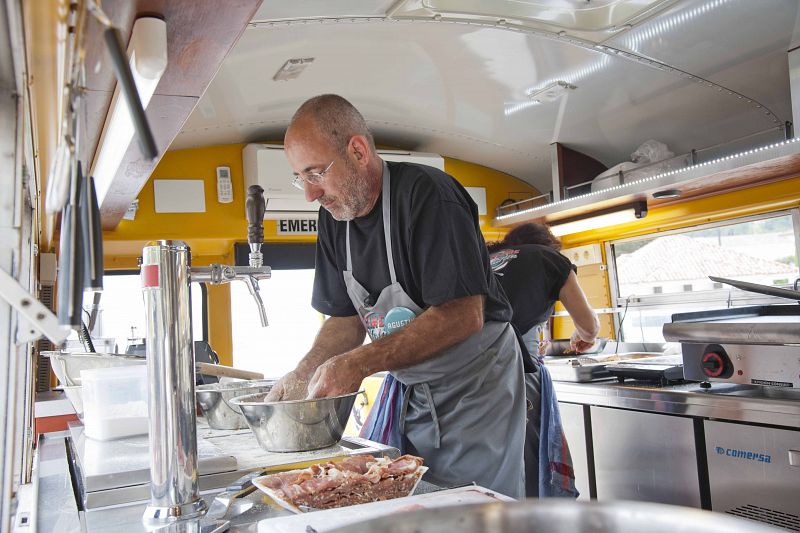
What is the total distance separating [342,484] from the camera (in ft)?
3.24

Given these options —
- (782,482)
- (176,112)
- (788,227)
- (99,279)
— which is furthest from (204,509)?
(788,227)

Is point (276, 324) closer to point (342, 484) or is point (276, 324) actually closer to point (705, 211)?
point (705, 211)

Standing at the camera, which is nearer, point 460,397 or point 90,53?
point 90,53

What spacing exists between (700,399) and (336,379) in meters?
1.75

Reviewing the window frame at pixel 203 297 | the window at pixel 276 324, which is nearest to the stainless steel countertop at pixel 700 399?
the window at pixel 276 324

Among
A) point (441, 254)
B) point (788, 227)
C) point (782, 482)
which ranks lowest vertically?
point (782, 482)

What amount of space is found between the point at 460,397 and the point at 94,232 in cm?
129

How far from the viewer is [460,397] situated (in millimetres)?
1747

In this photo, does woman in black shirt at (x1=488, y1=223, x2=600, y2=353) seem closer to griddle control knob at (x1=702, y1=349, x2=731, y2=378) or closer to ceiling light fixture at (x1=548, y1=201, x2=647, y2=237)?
griddle control knob at (x1=702, y1=349, x2=731, y2=378)

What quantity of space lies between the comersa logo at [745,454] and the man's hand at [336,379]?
1647 mm

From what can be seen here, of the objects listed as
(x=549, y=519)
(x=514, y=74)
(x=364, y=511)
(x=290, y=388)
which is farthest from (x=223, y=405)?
(x=514, y=74)

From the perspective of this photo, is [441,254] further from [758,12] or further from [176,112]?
[758,12]

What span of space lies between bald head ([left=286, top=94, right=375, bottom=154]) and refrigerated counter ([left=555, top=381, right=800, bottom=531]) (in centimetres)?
171

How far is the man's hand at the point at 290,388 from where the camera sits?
62.6 inches
